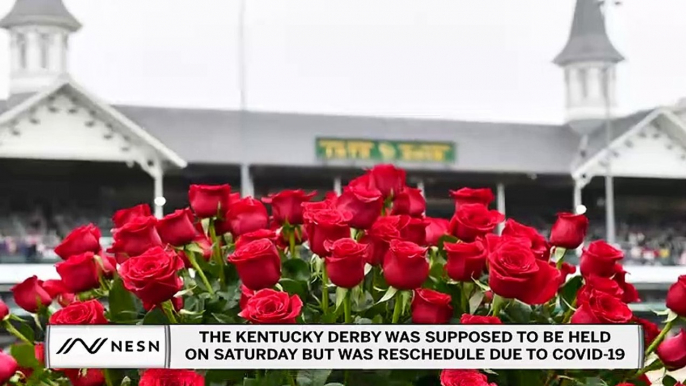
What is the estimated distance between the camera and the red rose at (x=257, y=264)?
1.33m

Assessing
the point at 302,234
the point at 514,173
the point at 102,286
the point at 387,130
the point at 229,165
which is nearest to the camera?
the point at 102,286

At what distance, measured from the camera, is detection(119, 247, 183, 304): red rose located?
128 centimetres

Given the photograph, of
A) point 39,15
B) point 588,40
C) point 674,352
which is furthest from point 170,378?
point 588,40

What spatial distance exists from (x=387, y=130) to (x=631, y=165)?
17.0 feet

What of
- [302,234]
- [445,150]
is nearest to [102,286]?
[302,234]

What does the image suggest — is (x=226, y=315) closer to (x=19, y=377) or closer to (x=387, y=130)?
(x=19, y=377)

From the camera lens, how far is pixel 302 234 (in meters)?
1.69

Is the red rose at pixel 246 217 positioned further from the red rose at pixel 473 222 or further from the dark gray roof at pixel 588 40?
the dark gray roof at pixel 588 40

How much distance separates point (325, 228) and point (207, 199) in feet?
0.95

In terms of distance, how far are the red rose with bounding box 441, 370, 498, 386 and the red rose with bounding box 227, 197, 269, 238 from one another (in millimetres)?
482

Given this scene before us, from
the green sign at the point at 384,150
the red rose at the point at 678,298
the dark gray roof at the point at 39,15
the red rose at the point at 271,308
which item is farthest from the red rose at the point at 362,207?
the dark gray roof at the point at 39,15

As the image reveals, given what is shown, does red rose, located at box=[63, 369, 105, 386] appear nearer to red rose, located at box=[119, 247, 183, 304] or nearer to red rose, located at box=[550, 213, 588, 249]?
red rose, located at box=[119, 247, 183, 304]

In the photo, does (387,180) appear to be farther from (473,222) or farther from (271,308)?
(271,308)

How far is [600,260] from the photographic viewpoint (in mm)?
1496
